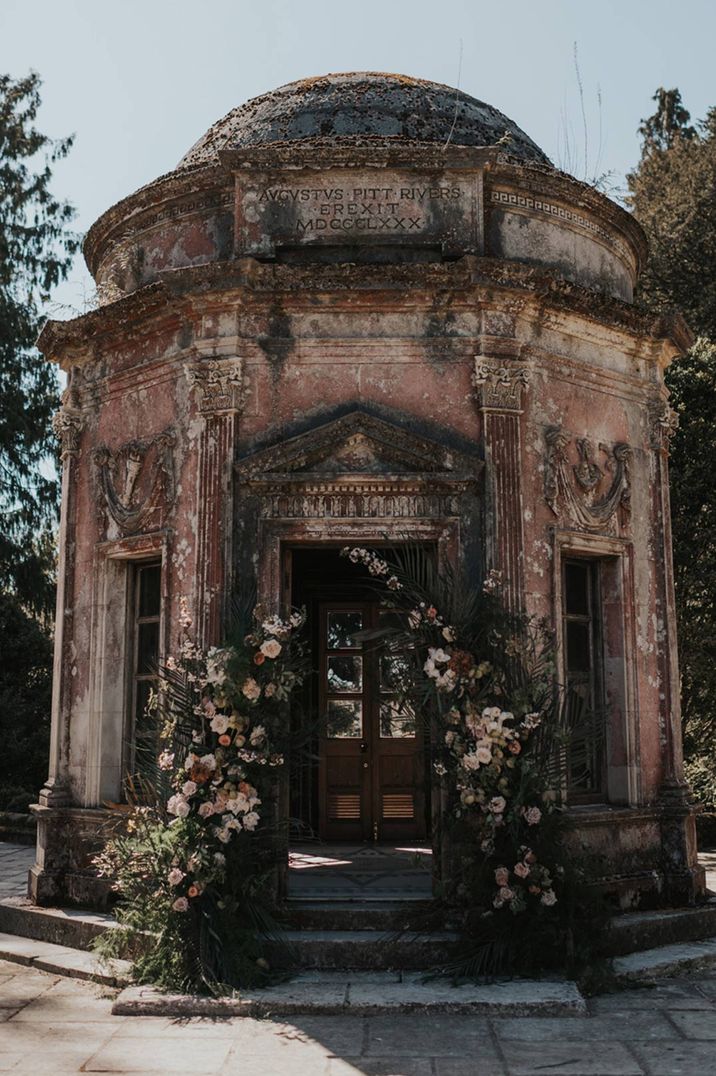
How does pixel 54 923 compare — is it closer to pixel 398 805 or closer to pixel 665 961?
pixel 398 805

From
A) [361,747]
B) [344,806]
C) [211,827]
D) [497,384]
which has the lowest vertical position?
[344,806]

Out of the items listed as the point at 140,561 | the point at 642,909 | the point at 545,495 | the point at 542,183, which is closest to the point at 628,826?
the point at 642,909

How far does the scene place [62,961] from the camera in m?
6.67

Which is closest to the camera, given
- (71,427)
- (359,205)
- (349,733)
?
(359,205)

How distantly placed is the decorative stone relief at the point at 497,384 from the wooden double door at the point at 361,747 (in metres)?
3.44

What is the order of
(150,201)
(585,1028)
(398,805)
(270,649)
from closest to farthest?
(585,1028) → (270,649) → (150,201) → (398,805)

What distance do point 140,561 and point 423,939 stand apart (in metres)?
3.55

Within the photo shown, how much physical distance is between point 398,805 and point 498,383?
4.77 meters

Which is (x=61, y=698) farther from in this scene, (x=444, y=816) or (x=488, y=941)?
(x=488, y=941)

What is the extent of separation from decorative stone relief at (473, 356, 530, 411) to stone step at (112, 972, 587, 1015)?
3.70m

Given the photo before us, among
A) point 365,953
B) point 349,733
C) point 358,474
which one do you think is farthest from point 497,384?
point 349,733

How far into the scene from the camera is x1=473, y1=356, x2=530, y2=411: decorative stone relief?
7141 mm

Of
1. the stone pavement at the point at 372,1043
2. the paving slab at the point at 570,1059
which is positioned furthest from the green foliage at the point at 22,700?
the paving slab at the point at 570,1059

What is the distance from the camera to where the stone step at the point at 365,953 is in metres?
6.16
